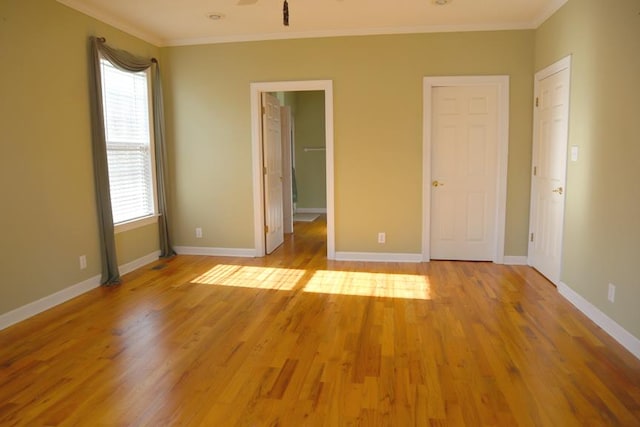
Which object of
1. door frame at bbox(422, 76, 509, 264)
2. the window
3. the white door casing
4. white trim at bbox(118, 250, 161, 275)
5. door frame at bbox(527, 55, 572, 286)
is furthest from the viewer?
the white door casing

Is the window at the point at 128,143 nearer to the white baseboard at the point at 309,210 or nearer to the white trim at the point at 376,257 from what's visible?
A: the white trim at the point at 376,257

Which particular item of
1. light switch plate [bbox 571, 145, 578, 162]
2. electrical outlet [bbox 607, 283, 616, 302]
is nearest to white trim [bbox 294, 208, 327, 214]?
light switch plate [bbox 571, 145, 578, 162]

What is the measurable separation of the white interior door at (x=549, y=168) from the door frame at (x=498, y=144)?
29 centimetres

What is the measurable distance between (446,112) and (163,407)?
4241mm

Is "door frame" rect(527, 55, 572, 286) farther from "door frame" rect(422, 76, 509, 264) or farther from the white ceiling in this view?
the white ceiling

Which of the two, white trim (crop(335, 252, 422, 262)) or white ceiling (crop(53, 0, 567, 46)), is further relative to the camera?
white trim (crop(335, 252, 422, 262))

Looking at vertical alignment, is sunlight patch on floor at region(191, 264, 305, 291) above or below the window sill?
below

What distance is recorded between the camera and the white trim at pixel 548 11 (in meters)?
4.19

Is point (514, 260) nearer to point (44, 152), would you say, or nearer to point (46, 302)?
point (46, 302)

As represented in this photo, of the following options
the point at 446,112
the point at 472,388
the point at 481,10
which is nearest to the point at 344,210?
the point at 446,112

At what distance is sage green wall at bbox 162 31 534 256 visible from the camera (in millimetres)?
5105

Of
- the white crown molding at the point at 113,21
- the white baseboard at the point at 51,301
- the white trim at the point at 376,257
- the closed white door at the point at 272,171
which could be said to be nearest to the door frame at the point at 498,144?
the white trim at the point at 376,257

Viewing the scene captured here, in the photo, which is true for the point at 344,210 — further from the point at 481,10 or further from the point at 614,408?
the point at 614,408

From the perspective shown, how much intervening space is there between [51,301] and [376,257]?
3394 mm
